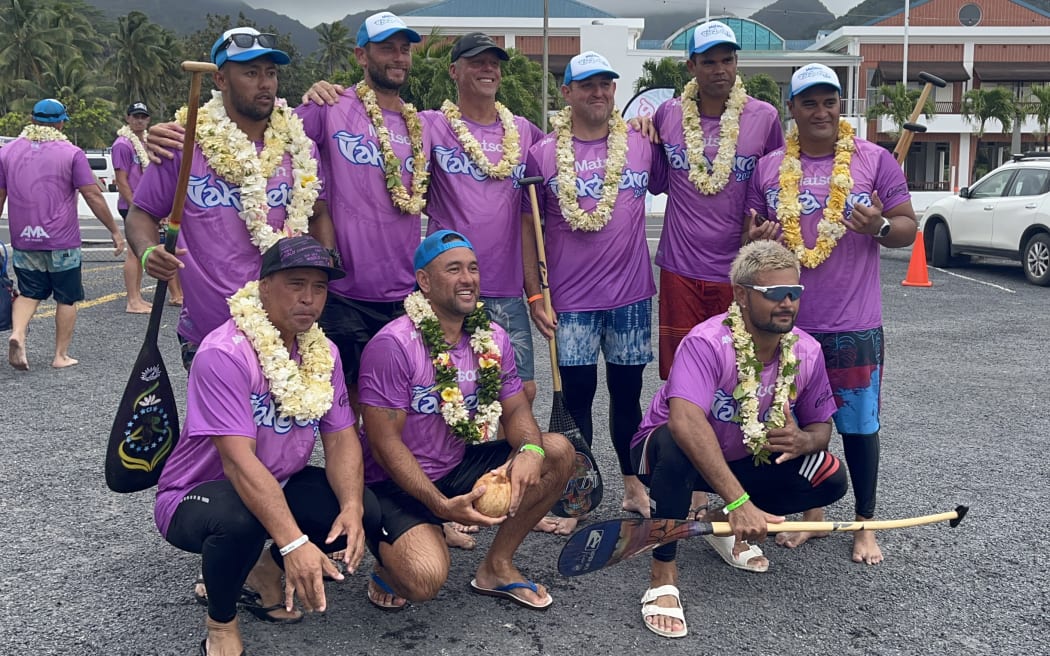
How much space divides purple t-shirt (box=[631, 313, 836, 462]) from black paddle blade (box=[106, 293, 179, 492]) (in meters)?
2.06

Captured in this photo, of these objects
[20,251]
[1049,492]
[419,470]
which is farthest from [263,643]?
[20,251]

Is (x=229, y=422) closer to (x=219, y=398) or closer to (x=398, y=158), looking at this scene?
(x=219, y=398)

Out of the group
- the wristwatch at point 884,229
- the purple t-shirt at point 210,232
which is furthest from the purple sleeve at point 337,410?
the wristwatch at point 884,229

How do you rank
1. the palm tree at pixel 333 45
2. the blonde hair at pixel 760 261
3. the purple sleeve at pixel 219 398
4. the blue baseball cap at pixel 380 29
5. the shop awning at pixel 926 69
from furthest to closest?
the palm tree at pixel 333 45 < the shop awning at pixel 926 69 < the blue baseball cap at pixel 380 29 < the blonde hair at pixel 760 261 < the purple sleeve at pixel 219 398

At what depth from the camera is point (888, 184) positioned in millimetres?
4684

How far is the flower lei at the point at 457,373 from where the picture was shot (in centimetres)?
411

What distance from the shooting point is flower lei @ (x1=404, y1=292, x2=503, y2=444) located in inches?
162

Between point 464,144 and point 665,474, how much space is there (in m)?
1.92

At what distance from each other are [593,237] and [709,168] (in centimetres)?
70

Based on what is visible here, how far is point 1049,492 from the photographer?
210 inches

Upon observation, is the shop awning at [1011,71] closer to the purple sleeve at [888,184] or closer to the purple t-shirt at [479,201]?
the purple sleeve at [888,184]

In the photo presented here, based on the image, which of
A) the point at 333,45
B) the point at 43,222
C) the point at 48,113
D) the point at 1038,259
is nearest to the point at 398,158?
the point at 43,222

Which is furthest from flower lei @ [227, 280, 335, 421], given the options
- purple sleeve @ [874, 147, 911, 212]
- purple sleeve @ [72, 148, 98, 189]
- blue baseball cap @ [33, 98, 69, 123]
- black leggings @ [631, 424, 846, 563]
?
blue baseball cap @ [33, 98, 69, 123]

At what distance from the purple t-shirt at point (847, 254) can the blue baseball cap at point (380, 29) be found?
2.02 metres
